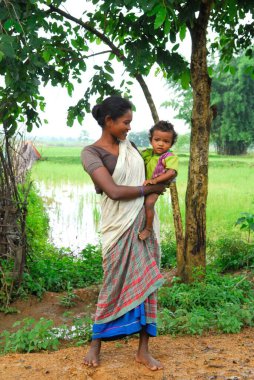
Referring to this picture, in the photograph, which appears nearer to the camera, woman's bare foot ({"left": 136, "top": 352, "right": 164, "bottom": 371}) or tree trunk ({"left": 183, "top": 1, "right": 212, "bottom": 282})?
woman's bare foot ({"left": 136, "top": 352, "right": 164, "bottom": 371})

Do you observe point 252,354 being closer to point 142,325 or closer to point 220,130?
point 142,325

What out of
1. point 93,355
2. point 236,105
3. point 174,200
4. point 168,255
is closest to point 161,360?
point 93,355

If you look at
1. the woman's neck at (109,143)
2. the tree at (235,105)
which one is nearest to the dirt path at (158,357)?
the woman's neck at (109,143)

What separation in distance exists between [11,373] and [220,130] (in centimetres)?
2880

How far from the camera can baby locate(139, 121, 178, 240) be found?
114 inches

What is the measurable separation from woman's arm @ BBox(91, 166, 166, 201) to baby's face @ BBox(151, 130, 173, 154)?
23 cm

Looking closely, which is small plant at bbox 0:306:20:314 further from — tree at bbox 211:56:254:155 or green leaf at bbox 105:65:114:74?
tree at bbox 211:56:254:155

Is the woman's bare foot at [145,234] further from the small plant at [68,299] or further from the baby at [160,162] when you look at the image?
the small plant at [68,299]

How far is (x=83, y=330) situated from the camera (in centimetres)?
412

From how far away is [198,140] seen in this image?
16.7 ft

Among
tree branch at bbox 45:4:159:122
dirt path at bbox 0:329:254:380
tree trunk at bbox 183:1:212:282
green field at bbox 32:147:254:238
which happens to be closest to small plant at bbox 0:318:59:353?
dirt path at bbox 0:329:254:380

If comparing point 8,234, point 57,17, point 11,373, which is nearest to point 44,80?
point 57,17

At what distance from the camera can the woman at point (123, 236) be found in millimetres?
2891

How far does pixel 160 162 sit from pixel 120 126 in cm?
28
